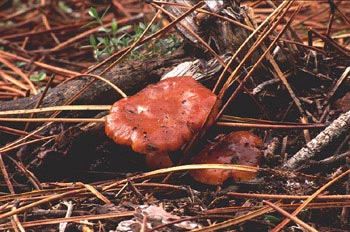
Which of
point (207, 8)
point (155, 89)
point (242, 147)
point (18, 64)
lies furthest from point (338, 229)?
point (18, 64)

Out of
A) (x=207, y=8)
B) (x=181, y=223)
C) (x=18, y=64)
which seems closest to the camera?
(x=181, y=223)

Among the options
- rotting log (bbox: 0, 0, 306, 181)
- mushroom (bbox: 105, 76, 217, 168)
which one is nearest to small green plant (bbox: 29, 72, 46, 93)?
rotting log (bbox: 0, 0, 306, 181)

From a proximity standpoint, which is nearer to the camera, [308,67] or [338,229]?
[338,229]

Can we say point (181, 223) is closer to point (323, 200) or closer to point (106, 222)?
point (106, 222)

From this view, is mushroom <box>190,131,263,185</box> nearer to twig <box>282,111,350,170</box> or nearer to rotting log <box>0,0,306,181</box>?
twig <box>282,111,350,170</box>

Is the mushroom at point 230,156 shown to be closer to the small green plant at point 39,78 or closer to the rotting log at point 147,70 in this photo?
the rotting log at point 147,70

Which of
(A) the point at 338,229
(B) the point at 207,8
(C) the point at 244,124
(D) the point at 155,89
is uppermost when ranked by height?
(B) the point at 207,8

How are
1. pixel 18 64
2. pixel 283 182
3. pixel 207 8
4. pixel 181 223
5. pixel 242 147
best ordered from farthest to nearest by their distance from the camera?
pixel 18 64, pixel 207 8, pixel 242 147, pixel 283 182, pixel 181 223

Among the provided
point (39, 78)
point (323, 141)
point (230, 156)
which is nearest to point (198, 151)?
point (230, 156)
